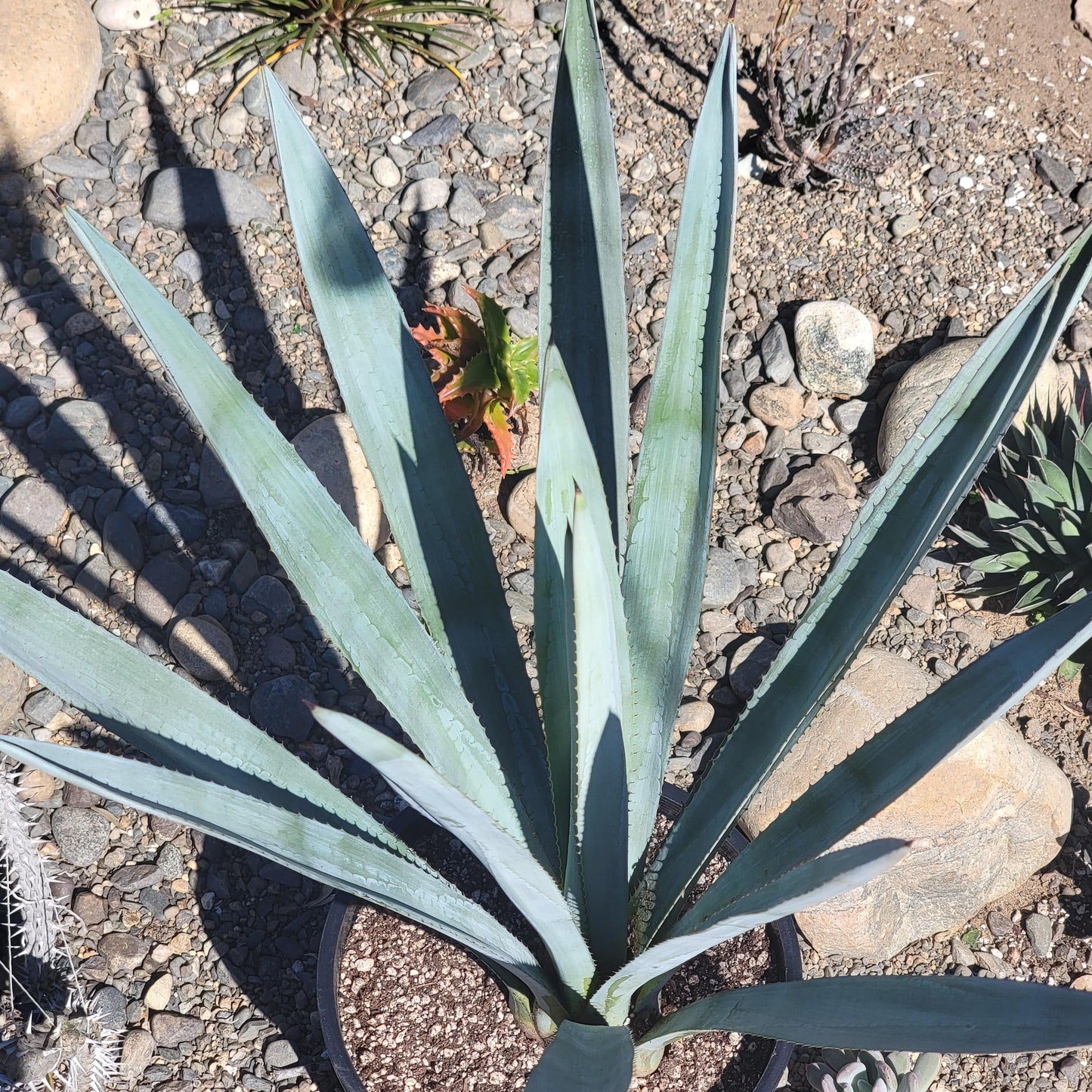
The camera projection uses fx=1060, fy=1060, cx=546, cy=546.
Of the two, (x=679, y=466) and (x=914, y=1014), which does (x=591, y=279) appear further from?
(x=914, y=1014)

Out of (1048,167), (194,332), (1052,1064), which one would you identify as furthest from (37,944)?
(1048,167)

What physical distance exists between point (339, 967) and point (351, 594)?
2.46 feet

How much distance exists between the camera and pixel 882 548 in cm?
120

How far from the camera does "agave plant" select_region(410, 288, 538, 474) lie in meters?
2.29

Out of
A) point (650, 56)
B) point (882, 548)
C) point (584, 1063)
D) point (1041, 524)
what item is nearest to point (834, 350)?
point (1041, 524)

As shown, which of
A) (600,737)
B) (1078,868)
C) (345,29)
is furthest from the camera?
(345,29)

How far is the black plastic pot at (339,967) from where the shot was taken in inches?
62.4

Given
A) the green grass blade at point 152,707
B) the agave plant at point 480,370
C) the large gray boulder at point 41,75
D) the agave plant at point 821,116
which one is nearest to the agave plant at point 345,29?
the large gray boulder at point 41,75

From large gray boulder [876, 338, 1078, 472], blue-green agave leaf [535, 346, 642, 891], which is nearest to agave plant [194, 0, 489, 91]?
large gray boulder [876, 338, 1078, 472]

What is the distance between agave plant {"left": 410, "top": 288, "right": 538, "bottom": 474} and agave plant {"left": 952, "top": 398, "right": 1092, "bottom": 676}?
104 cm

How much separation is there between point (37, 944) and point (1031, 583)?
83.9 inches

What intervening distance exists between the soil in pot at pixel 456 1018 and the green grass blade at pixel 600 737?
41 cm

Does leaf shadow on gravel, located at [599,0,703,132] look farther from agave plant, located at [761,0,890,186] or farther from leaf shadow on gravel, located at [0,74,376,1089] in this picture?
leaf shadow on gravel, located at [0,74,376,1089]

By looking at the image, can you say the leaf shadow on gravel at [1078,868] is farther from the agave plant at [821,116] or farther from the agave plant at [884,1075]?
the agave plant at [821,116]
